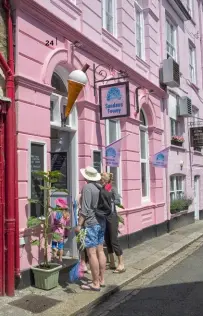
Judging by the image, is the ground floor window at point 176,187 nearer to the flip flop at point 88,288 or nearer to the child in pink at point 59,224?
the child in pink at point 59,224

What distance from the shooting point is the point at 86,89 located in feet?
26.8

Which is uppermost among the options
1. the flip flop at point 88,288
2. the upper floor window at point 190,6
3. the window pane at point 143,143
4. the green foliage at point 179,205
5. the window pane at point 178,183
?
the upper floor window at point 190,6

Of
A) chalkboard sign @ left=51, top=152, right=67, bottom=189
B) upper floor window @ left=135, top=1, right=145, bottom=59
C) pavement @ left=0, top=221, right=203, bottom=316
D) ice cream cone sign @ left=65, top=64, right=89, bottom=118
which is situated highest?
upper floor window @ left=135, top=1, right=145, bottom=59

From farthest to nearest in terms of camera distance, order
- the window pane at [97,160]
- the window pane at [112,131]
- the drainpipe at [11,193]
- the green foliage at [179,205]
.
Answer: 1. the green foliage at [179,205]
2. the window pane at [112,131]
3. the window pane at [97,160]
4. the drainpipe at [11,193]

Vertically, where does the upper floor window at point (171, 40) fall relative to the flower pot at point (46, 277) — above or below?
above

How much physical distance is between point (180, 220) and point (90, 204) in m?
8.73

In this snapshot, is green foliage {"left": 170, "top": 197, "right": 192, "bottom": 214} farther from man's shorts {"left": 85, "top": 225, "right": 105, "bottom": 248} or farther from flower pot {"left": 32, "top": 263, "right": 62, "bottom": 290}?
flower pot {"left": 32, "top": 263, "right": 62, "bottom": 290}

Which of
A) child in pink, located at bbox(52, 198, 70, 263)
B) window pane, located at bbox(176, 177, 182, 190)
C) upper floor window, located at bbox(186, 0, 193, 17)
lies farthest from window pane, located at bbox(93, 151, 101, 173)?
upper floor window, located at bbox(186, 0, 193, 17)

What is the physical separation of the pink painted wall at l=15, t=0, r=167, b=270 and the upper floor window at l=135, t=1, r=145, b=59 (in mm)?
156

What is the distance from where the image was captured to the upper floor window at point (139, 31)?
11.6m

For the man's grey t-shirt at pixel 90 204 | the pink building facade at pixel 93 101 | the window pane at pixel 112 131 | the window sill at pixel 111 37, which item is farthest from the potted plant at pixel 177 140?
the man's grey t-shirt at pixel 90 204

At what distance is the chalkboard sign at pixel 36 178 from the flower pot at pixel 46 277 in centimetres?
90

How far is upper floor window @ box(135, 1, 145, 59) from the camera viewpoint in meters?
11.6

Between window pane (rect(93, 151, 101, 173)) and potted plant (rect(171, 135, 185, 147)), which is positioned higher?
potted plant (rect(171, 135, 185, 147))
